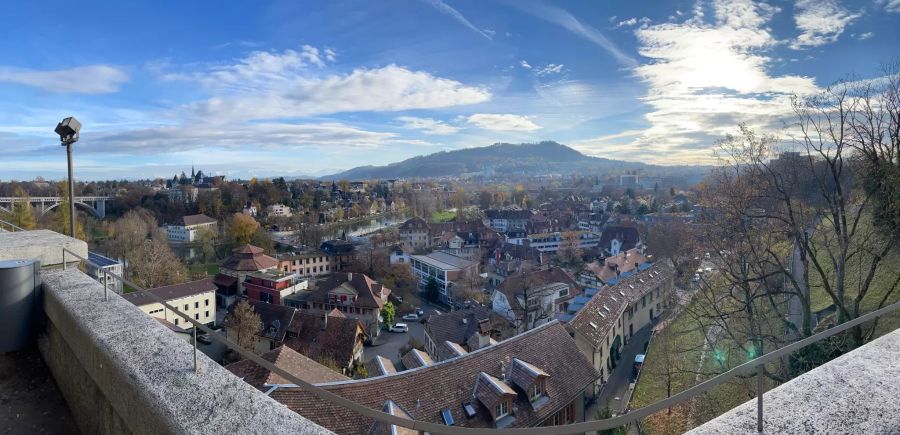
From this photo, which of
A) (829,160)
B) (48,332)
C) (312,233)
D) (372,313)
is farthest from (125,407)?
(312,233)

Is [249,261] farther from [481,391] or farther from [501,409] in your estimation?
[501,409]

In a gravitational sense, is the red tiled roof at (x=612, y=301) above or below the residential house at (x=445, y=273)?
above

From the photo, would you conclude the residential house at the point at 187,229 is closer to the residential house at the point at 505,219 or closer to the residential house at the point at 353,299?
the residential house at the point at 353,299

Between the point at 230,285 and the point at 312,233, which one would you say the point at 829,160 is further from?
the point at 312,233

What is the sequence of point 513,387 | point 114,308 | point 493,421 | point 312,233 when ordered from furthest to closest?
point 312,233 → point 513,387 → point 493,421 → point 114,308

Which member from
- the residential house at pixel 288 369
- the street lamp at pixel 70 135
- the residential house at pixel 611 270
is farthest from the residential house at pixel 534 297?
the street lamp at pixel 70 135

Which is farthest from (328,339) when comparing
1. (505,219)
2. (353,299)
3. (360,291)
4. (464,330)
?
(505,219)
